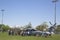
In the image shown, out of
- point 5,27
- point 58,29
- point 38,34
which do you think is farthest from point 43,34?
point 5,27

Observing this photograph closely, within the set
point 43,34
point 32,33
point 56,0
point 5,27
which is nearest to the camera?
point 43,34

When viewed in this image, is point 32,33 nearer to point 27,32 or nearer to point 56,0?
point 27,32

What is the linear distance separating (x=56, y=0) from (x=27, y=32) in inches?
952

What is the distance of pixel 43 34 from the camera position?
1401 inches

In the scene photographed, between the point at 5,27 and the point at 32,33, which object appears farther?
the point at 5,27

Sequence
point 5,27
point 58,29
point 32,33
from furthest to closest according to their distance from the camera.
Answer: point 5,27
point 58,29
point 32,33

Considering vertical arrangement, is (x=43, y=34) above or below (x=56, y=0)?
below

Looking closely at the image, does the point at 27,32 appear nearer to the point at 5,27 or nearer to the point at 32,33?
the point at 32,33

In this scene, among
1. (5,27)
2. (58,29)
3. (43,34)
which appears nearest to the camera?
(43,34)

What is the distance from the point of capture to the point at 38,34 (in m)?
36.9

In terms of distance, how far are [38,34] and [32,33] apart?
63.4 inches

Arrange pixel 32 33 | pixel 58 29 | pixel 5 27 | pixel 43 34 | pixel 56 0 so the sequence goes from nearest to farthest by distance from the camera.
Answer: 1. pixel 43 34
2. pixel 32 33
3. pixel 56 0
4. pixel 58 29
5. pixel 5 27

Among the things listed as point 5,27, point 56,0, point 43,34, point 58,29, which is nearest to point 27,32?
point 43,34

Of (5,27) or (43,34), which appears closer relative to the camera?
(43,34)
